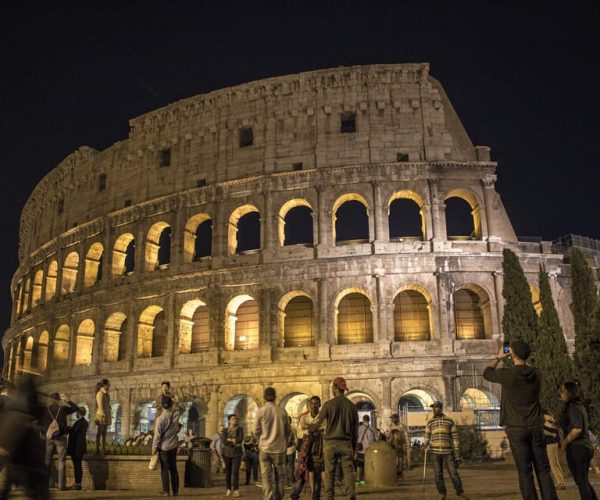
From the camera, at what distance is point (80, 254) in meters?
33.7

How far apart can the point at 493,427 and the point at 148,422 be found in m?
15.5

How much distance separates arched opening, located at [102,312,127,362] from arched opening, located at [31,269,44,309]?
8.60 m

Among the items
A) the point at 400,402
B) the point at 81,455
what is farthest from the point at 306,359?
the point at 81,455

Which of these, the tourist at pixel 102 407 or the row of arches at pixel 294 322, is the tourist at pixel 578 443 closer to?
the tourist at pixel 102 407

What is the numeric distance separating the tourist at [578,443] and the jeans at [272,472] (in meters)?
3.77

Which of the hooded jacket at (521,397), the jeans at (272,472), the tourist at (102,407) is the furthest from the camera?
the tourist at (102,407)

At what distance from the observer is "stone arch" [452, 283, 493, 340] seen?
26078 millimetres

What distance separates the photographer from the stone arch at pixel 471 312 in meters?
26.1

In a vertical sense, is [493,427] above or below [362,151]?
below

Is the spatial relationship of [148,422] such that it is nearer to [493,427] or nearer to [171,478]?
[493,427]

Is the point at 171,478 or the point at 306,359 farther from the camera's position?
the point at 306,359

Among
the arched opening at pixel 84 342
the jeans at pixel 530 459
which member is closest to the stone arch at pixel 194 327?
the arched opening at pixel 84 342

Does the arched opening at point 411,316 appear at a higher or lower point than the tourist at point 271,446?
higher

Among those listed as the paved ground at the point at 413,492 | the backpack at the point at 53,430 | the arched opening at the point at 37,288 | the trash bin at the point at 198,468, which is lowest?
the paved ground at the point at 413,492
